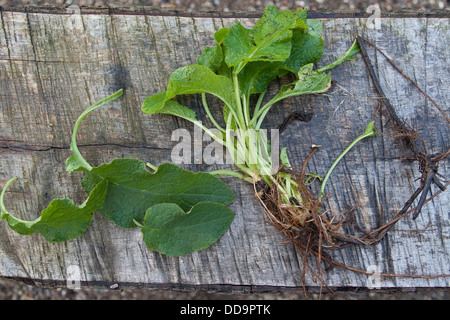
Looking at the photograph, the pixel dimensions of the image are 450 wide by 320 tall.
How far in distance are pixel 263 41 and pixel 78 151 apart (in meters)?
0.44

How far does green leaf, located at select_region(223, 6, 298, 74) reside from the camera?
768 millimetres

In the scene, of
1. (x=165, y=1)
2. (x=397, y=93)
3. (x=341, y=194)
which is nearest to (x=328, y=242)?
(x=341, y=194)

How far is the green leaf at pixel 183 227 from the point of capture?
0.78 m

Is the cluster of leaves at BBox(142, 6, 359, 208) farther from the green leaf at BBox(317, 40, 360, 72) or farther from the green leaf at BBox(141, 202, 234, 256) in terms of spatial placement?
the green leaf at BBox(141, 202, 234, 256)

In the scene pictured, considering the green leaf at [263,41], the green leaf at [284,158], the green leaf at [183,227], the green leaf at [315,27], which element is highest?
the green leaf at [315,27]

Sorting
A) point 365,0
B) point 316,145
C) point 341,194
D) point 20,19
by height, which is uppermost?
point 365,0

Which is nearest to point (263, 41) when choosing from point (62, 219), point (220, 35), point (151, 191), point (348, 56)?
point (220, 35)

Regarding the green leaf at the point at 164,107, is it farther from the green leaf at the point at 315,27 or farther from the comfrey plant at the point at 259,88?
the green leaf at the point at 315,27

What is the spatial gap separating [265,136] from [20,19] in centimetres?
63

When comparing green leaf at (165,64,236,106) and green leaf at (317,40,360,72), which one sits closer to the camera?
green leaf at (165,64,236,106)

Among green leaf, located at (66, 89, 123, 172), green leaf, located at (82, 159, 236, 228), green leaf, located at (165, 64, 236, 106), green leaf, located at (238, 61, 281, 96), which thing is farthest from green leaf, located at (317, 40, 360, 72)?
green leaf, located at (66, 89, 123, 172)

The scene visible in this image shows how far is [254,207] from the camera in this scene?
0.86 meters

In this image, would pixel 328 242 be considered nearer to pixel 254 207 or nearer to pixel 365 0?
pixel 254 207

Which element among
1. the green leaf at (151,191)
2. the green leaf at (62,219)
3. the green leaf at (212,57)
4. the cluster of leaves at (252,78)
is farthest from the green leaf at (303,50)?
the green leaf at (62,219)
